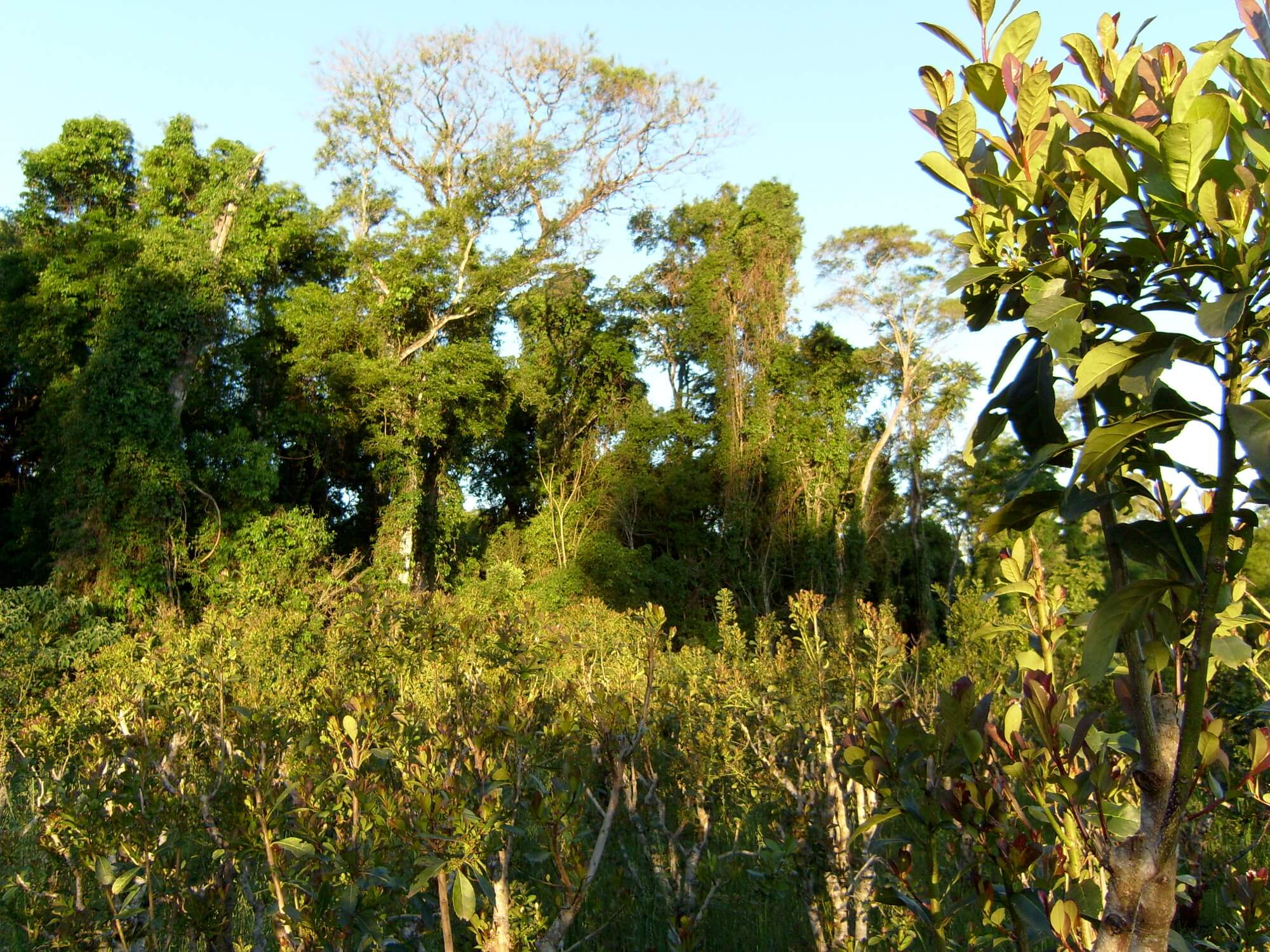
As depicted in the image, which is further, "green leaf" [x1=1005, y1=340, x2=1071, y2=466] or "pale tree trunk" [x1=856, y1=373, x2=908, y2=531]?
"pale tree trunk" [x1=856, y1=373, x2=908, y2=531]

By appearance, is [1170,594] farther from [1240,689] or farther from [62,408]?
[62,408]

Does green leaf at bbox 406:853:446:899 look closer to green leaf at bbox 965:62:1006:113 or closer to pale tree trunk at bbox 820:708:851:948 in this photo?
pale tree trunk at bbox 820:708:851:948

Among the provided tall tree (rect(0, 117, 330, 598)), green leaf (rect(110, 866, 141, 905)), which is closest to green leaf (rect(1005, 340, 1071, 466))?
green leaf (rect(110, 866, 141, 905))

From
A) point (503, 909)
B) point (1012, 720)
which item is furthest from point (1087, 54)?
point (503, 909)

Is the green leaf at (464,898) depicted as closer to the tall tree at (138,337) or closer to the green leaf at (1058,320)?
the green leaf at (1058,320)

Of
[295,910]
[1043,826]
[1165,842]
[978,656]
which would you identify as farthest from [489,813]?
[978,656]

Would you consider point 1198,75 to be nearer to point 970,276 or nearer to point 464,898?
point 970,276

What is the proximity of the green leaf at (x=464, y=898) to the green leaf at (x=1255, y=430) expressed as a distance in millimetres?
1561

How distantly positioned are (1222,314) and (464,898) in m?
1.63

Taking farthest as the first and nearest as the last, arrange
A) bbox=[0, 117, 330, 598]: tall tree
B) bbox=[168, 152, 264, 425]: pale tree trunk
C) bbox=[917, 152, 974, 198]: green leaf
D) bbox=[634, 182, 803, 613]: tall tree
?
bbox=[634, 182, 803, 613]: tall tree, bbox=[168, 152, 264, 425]: pale tree trunk, bbox=[0, 117, 330, 598]: tall tree, bbox=[917, 152, 974, 198]: green leaf

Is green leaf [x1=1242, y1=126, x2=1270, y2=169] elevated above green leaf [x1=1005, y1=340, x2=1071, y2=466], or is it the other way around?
green leaf [x1=1242, y1=126, x2=1270, y2=169]

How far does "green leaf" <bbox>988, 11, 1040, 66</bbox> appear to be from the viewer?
3.40 feet

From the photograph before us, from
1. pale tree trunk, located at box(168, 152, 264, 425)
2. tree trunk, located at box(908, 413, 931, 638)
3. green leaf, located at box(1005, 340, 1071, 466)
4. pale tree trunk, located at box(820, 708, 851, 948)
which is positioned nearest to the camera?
green leaf, located at box(1005, 340, 1071, 466)

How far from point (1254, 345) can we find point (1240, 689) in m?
6.60
